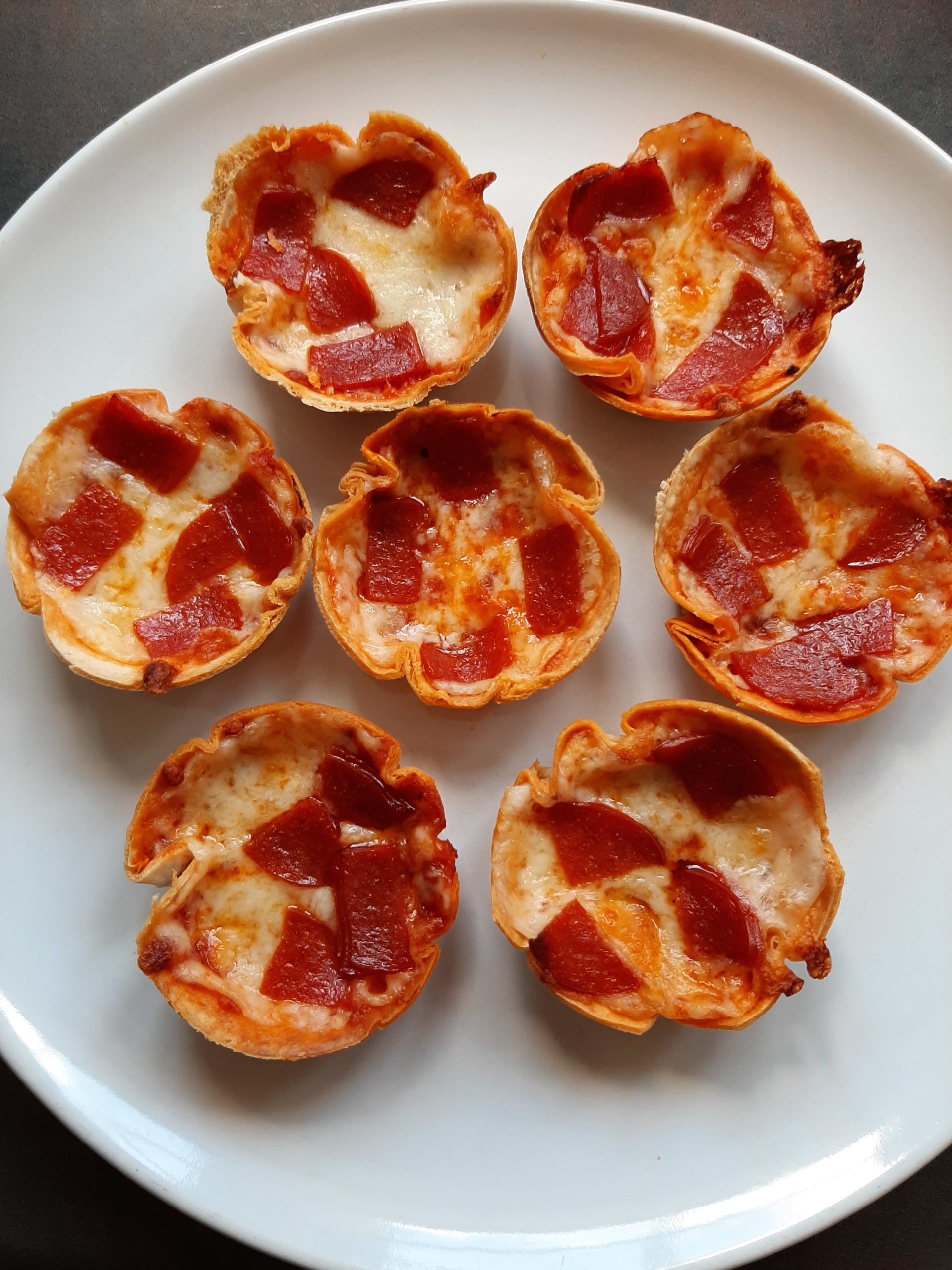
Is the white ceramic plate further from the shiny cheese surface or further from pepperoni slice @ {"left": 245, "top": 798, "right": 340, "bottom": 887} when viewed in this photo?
pepperoni slice @ {"left": 245, "top": 798, "right": 340, "bottom": 887}

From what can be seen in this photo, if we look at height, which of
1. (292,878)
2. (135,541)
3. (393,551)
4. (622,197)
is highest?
(622,197)

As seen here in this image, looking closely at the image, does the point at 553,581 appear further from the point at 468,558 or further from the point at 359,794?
the point at 359,794

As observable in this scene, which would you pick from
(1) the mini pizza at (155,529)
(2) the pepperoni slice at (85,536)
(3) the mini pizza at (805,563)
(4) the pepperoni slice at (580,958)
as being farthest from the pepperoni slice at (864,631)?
(2) the pepperoni slice at (85,536)

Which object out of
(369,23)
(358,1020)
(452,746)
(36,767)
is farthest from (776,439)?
(36,767)

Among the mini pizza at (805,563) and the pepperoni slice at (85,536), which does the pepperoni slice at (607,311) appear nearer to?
the mini pizza at (805,563)

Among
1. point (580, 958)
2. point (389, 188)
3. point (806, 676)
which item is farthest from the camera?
point (389, 188)

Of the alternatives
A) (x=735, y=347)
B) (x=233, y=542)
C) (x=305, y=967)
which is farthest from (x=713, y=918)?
(x=233, y=542)


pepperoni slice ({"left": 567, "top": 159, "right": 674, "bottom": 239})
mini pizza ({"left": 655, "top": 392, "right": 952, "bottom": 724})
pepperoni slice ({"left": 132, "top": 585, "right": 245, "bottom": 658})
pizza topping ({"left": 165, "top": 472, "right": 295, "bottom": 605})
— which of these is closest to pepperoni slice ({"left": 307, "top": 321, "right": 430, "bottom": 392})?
pizza topping ({"left": 165, "top": 472, "right": 295, "bottom": 605})
